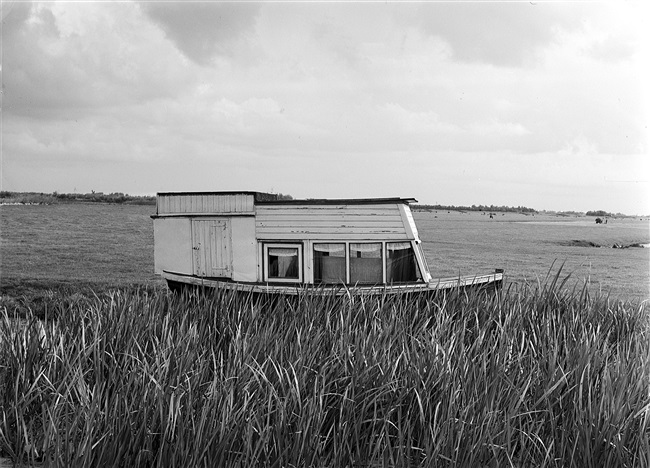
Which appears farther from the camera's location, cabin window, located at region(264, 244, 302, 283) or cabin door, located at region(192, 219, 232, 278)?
cabin door, located at region(192, 219, 232, 278)

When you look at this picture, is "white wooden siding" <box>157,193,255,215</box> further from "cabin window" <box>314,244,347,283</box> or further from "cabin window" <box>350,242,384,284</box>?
"cabin window" <box>350,242,384,284</box>

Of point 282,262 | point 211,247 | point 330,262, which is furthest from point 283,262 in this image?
point 211,247

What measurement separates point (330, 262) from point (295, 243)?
0.56 metres

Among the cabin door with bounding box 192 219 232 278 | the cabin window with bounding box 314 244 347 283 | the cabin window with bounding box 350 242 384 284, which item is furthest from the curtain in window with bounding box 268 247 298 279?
the cabin window with bounding box 350 242 384 284

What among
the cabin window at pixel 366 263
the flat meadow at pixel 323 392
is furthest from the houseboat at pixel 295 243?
the flat meadow at pixel 323 392

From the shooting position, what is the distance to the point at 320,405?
3.72m

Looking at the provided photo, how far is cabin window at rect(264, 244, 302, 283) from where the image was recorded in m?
8.60

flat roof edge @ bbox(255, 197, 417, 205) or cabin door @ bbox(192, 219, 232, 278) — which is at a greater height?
flat roof edge @ bbox(255, 197, 417, 205)

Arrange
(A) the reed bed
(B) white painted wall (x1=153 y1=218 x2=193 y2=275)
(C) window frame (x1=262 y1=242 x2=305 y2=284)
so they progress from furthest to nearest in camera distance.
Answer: (B) white painted wall (x1=153 y1=218 x2=193 y2=275), (C) window frame (x1=262 y1=242 x2=305 y2=284), (A) the reed bed

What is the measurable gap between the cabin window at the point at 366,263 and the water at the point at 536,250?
166 inches

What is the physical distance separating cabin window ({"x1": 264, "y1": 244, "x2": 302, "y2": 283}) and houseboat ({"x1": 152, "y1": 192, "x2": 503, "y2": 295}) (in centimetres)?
1

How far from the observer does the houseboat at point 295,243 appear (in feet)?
27.6

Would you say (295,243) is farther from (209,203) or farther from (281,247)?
(209,203)

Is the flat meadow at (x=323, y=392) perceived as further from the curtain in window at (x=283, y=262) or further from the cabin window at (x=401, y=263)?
the curtain in window at (x=283, y=262)
